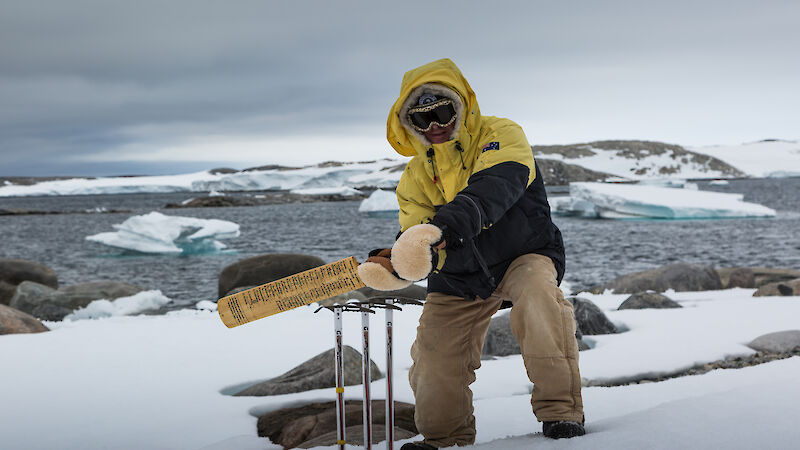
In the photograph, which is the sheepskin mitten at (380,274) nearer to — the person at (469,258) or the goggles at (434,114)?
the person at (469,258)

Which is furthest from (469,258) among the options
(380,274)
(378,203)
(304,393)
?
(378,203)

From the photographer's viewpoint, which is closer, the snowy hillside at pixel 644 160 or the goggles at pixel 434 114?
the goggles at pixel 434 114

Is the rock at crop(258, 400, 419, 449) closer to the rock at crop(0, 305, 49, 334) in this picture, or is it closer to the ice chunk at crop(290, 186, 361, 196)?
→ the rock at crop(0, 305, 49, 334)

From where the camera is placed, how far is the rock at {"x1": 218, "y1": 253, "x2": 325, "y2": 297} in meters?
12.8

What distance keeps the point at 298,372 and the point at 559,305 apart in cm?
248

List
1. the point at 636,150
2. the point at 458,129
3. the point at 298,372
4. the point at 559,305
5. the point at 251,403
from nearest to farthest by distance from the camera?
1. the point at 559,305
2. the point at 458,129
3. the point at 251,403
4. the point at 298,372
5. the point at 636,150

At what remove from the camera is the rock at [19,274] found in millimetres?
13031

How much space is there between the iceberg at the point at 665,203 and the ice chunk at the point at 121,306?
26.9 meters

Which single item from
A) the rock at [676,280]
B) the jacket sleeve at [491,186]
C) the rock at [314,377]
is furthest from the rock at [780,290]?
the jacket sleeve at [491,186]

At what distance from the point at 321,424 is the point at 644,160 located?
128 meters

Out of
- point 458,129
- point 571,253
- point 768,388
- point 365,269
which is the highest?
point 458,129

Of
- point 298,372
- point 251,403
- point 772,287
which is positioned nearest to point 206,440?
point 251,403

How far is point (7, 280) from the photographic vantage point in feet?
43.2

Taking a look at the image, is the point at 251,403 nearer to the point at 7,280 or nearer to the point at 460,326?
the point at 460,326
